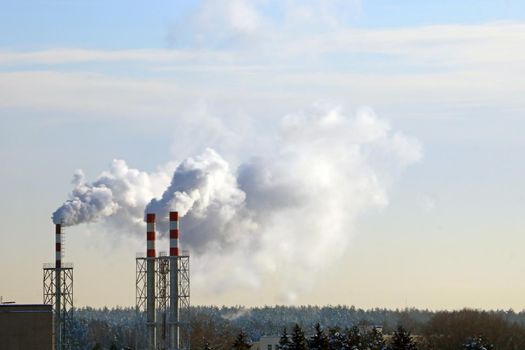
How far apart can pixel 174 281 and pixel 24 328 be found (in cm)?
1694

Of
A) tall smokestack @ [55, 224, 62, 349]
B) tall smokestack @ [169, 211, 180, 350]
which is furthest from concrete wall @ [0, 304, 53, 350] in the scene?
tall smokestack @ [55, 224, 62, 349]

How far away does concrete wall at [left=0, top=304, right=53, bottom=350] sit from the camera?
9512cm

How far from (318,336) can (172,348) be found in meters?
15.0

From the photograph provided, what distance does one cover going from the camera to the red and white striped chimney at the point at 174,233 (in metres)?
108

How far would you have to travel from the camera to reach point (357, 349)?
103 meters

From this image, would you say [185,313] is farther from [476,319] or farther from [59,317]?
[476,319]

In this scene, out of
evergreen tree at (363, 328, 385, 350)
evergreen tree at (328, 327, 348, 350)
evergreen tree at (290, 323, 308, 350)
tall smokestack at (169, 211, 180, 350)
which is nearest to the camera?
evergreen tree at (290, 323, 308, 350)

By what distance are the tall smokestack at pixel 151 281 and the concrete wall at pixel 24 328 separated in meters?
14.3

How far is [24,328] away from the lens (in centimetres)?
9581

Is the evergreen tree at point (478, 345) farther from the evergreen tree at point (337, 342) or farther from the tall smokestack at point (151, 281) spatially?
the tall smokestack at point (151, 281)

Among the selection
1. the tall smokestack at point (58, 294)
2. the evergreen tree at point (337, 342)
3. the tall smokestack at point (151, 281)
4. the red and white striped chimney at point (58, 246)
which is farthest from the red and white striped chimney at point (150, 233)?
the evergreen tree at point (337, 342)

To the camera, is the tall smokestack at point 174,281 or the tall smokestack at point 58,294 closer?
the tall smokestack at point 174,281

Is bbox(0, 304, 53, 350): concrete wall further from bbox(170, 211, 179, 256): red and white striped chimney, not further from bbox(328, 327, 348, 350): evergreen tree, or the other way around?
bbox(328, 327, 348, 350): evergreen tree

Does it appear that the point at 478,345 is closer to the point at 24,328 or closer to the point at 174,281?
the point at 174,281
